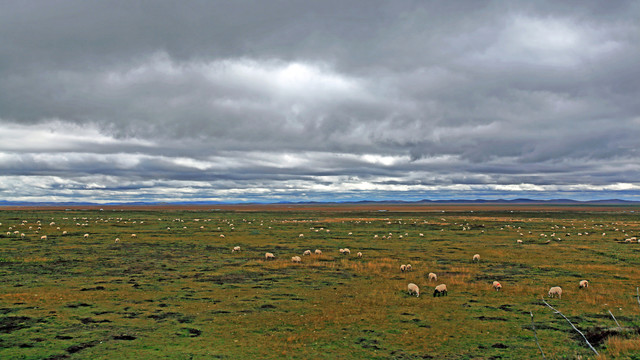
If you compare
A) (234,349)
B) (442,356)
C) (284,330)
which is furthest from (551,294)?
(234,349)

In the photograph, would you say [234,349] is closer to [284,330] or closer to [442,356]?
[284,330]

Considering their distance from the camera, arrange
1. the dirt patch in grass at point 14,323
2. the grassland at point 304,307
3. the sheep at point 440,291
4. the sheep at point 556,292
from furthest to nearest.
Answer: the sheep at point 440,291, the sheep at point 556,292, the dirt patch in grass at point 14,323, the grassland at point 304,307

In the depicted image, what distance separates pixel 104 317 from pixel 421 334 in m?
13.8

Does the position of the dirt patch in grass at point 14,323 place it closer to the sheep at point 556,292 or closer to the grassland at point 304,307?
the grassland at point 304,307

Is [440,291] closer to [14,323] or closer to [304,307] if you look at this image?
[304,307]

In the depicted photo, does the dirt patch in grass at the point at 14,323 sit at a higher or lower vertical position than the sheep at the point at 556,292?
higher

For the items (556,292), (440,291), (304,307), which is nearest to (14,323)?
(304,307)

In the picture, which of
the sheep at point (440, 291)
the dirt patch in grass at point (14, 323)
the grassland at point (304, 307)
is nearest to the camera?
the grassland at point (304, 307)

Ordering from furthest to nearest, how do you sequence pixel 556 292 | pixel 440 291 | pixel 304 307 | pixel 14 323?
pixel 440 291, pixel 556 292, pixel 304 307, pixel 14 323

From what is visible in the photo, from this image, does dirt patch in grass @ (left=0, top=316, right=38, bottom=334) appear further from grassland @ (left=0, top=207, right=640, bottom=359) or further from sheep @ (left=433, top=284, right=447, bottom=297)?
sheep @ (left=433, top=284, right=447, bottom=297)

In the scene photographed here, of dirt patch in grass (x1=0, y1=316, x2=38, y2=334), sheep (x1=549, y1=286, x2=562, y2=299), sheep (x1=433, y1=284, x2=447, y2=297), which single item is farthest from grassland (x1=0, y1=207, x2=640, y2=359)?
sheep (x1=433, y1=284, x2=447, y2=297)

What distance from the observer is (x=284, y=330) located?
51.3 ft

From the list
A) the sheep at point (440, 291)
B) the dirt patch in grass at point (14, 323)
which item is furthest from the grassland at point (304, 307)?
the sheep at point (440, 291)

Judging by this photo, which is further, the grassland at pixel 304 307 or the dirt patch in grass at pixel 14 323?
the dirt patch in grass at pixel 14 323
